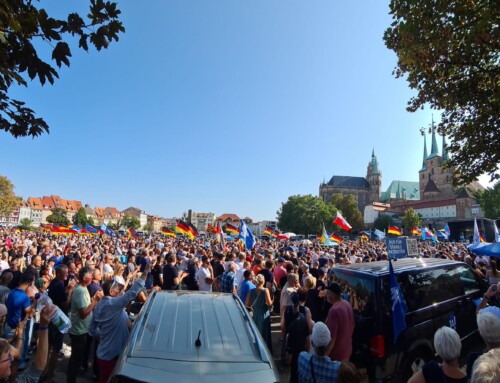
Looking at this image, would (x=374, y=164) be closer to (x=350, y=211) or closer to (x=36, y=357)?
(x=350, y=211)

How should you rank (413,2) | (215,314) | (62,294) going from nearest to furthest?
(215,314), (62,294), (413,2)

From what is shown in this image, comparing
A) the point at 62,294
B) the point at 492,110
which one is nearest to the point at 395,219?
the point at 492,110

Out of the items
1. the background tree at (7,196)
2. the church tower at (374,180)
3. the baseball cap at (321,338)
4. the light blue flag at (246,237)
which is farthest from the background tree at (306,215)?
the baseball cap at (321,338)

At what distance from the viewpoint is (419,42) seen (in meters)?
7.92

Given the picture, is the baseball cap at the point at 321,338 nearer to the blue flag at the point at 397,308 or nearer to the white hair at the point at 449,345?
the white hair at the point at 449,345

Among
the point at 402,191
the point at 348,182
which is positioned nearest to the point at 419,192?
the point at 402,191

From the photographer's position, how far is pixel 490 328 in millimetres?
2822

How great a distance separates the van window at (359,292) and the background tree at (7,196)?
6174 centimetres

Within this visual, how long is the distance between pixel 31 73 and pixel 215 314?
10.1 ft

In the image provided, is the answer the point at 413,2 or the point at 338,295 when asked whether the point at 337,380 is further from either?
the point at 413,2

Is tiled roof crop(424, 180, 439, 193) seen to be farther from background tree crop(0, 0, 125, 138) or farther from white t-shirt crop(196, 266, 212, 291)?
background tree crop(0, 0, 125, 138)

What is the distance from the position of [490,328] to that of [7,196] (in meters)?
66.5

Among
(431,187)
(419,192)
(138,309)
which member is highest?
(419,192)

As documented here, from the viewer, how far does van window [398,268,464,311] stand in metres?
4.96
